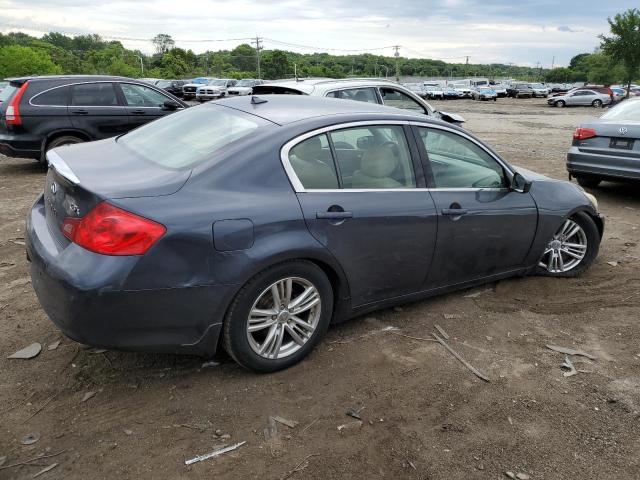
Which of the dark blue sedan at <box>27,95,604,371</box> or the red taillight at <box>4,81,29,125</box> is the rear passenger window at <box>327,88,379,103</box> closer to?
the dark blue sedan at <box>27,95,604,371</box>

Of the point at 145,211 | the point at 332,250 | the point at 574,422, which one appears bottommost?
the point at 574,422

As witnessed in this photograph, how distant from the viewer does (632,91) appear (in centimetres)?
5288

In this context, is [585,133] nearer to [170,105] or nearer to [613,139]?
[613,139]

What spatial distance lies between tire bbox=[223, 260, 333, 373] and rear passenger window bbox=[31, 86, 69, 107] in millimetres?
7680

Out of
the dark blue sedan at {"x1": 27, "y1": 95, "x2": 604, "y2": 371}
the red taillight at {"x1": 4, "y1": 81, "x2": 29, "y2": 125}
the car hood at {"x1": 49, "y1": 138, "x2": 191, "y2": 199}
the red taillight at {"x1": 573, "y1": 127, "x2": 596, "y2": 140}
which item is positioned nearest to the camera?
the dark blue sedan at {"x1": 27, "y1": 95, "x2": 604, "y2": 371}

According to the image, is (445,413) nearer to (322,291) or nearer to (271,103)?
(322,291)

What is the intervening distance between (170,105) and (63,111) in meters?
1.90

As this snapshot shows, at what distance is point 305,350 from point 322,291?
40cm

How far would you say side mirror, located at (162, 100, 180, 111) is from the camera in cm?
1031

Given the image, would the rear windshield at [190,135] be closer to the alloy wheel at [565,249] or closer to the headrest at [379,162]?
the headrest at [379,162]

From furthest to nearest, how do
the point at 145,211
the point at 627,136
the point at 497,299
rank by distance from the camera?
the point at 627,136, the point at 497,299, the point at 145,211

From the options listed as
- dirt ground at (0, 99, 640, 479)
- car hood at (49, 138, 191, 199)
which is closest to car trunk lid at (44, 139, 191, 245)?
car hood at (49, 138, 191, 199)

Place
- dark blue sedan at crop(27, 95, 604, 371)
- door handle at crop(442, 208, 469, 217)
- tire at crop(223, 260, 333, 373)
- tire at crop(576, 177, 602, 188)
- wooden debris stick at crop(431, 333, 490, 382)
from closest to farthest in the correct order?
dark blue sedan at crop(27, 95, 604, 371)
tire at crop(223, 260, 333, 373)
wooden debris stick at crop(431, 333, 490, 382)
door handle at crop(442, 208, 469, 217)
tire at crop(576, 177, 602, 188)

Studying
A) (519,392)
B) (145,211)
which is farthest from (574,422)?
(145,211)
